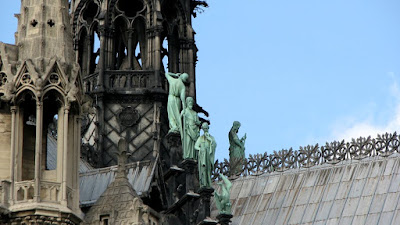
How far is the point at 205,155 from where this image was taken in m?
70.2

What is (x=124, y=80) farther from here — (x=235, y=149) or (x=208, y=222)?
(x=208, y=222)

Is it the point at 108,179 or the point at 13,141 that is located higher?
the point at 13,141

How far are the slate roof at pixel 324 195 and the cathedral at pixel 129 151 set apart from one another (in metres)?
0.05

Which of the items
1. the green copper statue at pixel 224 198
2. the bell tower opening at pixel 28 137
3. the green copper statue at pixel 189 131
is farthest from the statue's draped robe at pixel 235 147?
the bell tower opening at pixel 28 137

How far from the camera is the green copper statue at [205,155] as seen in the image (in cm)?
7012

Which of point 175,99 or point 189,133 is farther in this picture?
point 175,99

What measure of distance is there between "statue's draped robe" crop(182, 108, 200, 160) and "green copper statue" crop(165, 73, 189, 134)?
16.4 inches

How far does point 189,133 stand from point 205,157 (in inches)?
46.8

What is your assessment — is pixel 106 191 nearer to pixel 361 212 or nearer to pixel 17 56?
pixel 17 56

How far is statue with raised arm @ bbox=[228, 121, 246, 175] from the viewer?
77.7 metres

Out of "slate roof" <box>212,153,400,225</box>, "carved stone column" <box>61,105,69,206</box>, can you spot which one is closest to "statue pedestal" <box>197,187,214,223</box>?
"slate roof" <box>212,153,400,225</box>

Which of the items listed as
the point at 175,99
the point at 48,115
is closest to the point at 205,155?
the point at 175,99

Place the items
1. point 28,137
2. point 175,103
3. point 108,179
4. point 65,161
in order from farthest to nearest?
point 175,103 → point 108,179 → point 28,137 → point 65,161

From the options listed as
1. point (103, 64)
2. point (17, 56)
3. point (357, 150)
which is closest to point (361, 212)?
point (357, 150)
